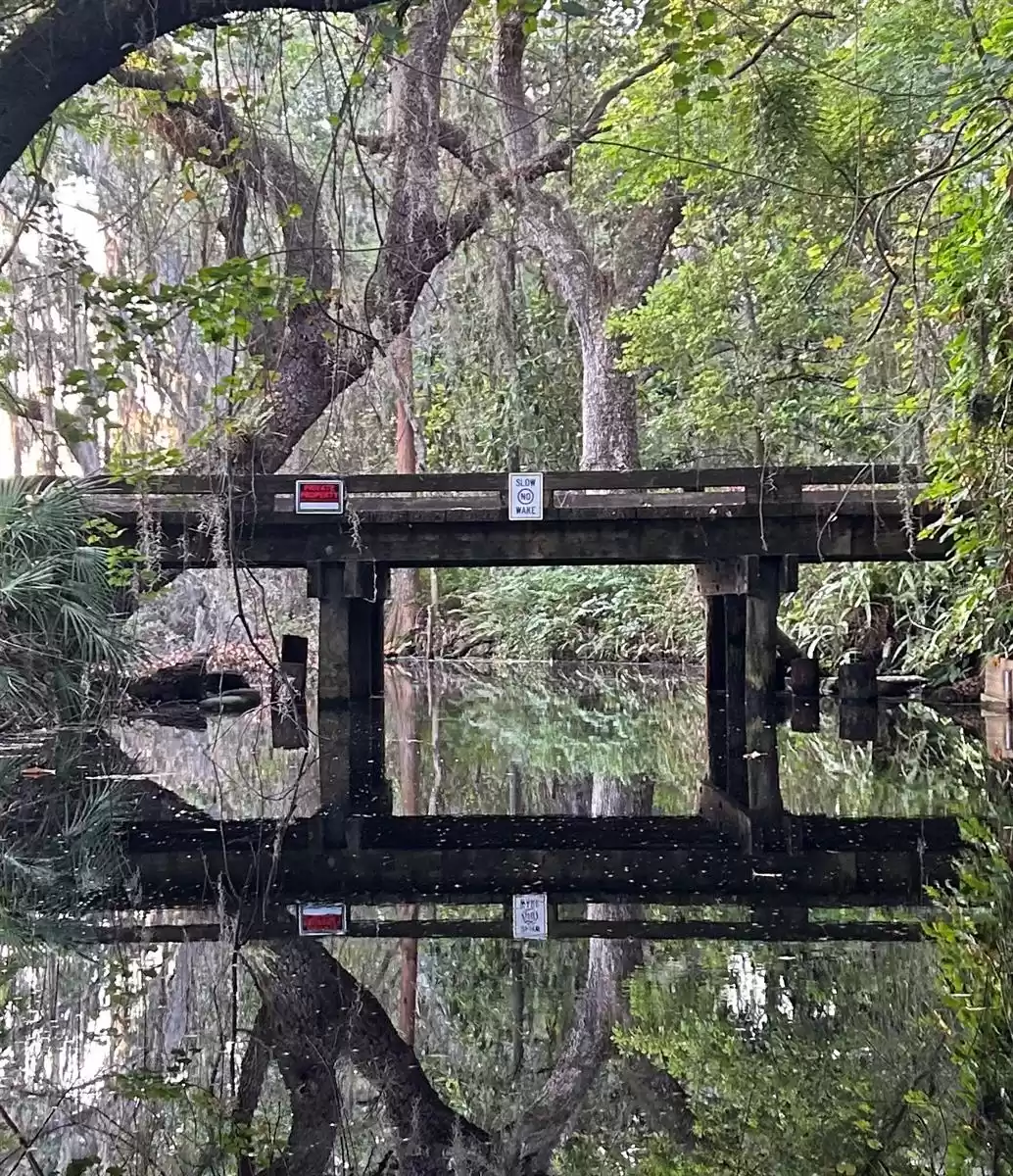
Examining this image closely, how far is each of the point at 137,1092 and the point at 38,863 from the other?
331cm

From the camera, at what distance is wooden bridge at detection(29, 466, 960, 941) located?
18.9 ft

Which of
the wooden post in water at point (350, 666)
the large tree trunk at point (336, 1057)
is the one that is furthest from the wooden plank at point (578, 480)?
the large tree trunk at point (336, 1057)

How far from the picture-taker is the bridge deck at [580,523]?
43.7 feet

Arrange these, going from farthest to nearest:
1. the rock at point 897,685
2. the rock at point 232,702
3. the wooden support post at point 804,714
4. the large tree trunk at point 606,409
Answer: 1. the large tree trunk at point 606,409
2. the rock at point 897,685
3. the rock at point 232,702
4. the wooden support post at point 804,714

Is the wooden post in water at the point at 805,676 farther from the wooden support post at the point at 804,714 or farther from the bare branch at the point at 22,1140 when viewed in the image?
the bare branch at the point at 22,1140

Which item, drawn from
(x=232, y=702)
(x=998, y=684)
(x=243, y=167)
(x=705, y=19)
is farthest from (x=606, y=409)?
(x=705, y=19)

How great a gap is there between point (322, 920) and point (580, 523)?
8.91 metres

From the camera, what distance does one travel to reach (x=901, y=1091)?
345 centimetres

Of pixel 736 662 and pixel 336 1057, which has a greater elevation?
pixel 736 662

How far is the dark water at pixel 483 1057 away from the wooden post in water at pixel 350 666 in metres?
5.69

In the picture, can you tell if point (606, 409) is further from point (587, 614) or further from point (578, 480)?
point (578, 480)

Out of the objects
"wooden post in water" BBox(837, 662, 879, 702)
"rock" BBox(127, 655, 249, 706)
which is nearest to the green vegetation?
"rock" BBox(127, 655, 249, 706)

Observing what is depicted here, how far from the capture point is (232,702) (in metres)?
16.9

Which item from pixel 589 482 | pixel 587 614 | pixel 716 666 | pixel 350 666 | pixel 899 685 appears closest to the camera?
pixel 589 482
